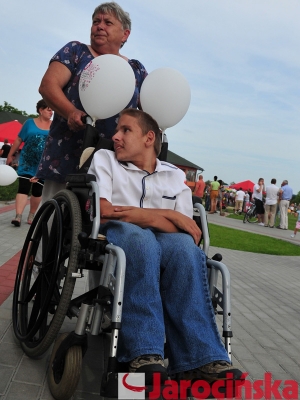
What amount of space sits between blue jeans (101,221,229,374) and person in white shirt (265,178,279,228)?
1821 centimetres

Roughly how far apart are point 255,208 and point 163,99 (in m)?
19.3

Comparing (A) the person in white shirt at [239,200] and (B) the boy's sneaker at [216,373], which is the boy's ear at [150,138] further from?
(A) the person in white shirt at [239,200]

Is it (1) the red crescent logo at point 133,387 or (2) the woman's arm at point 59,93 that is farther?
(2) the woman's arm at point 59,93

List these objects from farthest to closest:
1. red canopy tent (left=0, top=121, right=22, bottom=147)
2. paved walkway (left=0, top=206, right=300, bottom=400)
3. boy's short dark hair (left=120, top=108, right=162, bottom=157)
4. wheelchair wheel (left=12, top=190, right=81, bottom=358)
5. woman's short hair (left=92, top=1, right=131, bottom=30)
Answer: red canopy tent (left=0, top=121, right=22, bottom=147)
woman's short hair (left=92, top=1, right=131, bottom=30)
boy's short dark hair (left=120, top=108, right=162, bottom=157)
paved walkway (left=0, top=206, right=300, bottom=400)
wheelchair wheel (left=12, top=190, right=81, bottom=358)

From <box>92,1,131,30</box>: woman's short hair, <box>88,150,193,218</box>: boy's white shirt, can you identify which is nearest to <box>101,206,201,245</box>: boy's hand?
<box>88,150,193,218</box>: boy's white shirt

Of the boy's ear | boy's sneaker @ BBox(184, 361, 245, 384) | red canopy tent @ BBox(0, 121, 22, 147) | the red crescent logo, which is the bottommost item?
the red crescent logo

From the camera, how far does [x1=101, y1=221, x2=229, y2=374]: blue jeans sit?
210cm

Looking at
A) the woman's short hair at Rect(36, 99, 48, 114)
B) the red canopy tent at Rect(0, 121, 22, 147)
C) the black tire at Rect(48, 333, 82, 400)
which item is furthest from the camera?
the red canopy tent at Rect(0, 121, 22, 147)

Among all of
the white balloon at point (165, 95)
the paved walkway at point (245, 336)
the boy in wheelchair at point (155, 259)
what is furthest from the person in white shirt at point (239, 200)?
the boy in wheelchair at point (155, 259)

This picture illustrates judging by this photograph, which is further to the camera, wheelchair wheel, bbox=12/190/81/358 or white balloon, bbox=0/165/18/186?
white balloon, bbox=0/165/18/186

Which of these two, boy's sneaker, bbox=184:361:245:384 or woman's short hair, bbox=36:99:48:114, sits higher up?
woman's short hair, bbox=36:99:48:114

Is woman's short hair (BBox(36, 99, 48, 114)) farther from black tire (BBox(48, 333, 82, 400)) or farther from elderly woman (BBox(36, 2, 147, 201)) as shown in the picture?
black tire (BBox(48, 333, 82, 400))

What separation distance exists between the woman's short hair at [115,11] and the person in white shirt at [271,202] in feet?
56.5

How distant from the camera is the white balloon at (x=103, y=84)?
10.6ft
